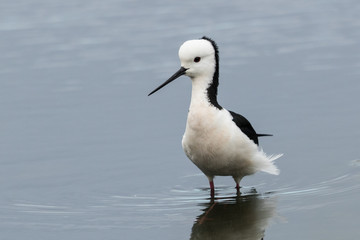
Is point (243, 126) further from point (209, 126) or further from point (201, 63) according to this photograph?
point (201, 63)

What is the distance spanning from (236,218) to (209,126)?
3.30 ft

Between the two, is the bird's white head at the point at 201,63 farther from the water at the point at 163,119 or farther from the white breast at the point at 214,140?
the water at the point at 163,119

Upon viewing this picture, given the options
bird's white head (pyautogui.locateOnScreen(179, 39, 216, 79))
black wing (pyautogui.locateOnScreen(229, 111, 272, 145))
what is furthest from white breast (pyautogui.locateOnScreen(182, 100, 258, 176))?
bird's white head (pyautogui.locateOnScreen(179, 39, 216, 79))

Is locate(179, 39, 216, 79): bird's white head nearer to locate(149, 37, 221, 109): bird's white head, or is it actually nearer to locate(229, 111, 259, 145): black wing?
locate(149, 37, 221, 109): bird's white head

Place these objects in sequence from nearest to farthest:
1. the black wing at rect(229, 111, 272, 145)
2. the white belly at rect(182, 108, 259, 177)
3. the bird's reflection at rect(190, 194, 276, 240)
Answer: the bird's reflection at rect(190, 194, 276, 240) < the white belly at rect(182, 108, 259, 177) < the black wing at rect(229, 111, 272, 145)

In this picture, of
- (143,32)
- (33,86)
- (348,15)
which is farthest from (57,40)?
(348,15)

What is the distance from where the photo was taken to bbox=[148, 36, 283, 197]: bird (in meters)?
8.66

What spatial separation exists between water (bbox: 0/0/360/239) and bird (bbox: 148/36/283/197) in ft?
1.25

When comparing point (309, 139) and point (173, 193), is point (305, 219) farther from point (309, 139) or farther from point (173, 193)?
point (309, 139)

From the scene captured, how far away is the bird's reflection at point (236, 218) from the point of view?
24.8 ft

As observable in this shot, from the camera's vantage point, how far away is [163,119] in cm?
1134

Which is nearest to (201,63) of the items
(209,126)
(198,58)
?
(198,58)

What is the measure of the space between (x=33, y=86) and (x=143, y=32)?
331 centimetres

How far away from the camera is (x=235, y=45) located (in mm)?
14547
